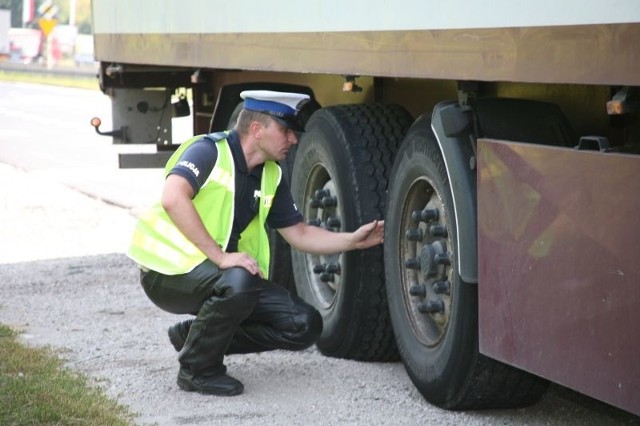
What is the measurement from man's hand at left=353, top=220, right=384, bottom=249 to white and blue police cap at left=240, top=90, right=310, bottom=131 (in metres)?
0.49

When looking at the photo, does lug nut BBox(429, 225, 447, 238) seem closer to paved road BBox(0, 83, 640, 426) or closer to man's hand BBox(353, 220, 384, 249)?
man's hand BBox(353, 220, 384, 249)

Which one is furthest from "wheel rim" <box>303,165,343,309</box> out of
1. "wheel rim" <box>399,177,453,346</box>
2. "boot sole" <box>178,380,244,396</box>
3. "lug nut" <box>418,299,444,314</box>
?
"lug nut" <box>418,299,444,314</box>

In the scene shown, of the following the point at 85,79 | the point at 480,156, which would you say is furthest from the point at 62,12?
the point at 480,156

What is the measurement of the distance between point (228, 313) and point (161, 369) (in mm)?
821

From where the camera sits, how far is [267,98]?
623 centimetres

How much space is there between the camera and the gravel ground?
588cm

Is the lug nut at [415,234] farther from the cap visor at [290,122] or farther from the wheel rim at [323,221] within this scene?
the wheel rim at [323,221]

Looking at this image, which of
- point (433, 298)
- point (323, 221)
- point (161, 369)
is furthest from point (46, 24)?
point (433, 298)

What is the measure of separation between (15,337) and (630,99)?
13.3 feet

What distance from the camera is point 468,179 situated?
543 cm

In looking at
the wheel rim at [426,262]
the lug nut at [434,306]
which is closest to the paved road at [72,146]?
the wheel rim at [426,262]

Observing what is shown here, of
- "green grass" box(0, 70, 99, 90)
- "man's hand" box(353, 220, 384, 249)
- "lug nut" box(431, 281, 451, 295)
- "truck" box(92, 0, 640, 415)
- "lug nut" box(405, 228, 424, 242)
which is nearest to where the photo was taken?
"truck" box(92, 0, 640, 415)

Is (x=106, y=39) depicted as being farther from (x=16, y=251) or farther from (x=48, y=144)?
(x=48, y=144)

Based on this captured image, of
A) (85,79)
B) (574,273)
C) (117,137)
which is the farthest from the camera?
(85,79)
